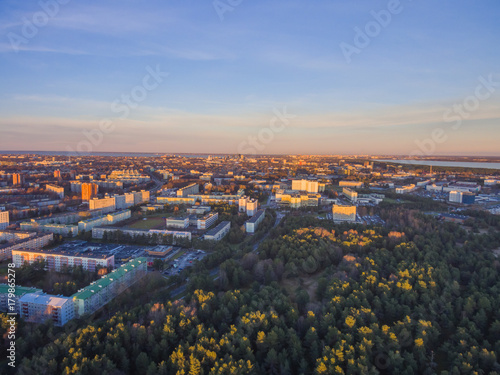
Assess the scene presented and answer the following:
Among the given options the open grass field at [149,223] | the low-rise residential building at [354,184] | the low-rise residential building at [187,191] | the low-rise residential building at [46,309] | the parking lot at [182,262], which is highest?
the low-rise residential building at [354,184]

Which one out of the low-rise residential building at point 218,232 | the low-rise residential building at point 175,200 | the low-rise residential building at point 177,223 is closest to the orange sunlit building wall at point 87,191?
the low-rise residential building at point 175,200

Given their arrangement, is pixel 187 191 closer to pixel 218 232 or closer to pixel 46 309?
pixel 218 232

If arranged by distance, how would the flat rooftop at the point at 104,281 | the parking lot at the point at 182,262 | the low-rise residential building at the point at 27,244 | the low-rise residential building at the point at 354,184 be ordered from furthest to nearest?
the low-rise residential building at the point at 354,184 → the low-rise residential building at the point at 27,244 → the parking lot at the point at 182,262 → the flat rooftop at the point at 104,281

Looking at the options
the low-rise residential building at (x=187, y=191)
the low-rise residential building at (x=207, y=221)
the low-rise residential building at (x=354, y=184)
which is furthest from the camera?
the low-rise residential building at (x=354, y=184)

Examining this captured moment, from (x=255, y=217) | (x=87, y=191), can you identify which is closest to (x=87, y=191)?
(x=87, y=191)

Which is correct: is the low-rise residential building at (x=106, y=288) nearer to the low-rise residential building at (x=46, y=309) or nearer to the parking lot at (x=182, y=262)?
the low-rise residential building at (x=46, y=309)
